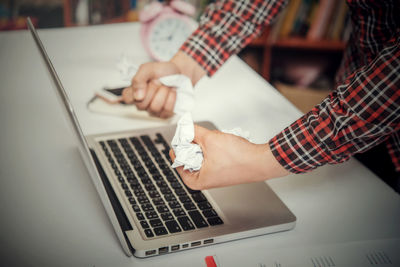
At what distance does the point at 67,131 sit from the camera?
3.15 ft

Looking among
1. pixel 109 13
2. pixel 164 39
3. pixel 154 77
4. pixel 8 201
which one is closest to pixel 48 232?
pixel 8 201

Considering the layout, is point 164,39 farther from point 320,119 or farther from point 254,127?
point 320,119

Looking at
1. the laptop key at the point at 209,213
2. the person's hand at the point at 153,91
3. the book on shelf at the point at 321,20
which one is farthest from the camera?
the book on shelf at the point at 321,20

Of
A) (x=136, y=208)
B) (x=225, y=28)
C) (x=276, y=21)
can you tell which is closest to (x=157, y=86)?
(x=225, y=28)

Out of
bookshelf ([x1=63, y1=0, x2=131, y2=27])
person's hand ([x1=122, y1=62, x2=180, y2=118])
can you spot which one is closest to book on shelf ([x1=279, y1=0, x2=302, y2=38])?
bookshelf ([x1=63, y1=0, x2=131, y2=27])

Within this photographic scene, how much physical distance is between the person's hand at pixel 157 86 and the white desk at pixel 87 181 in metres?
0.06

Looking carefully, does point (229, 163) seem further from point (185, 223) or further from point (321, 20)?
point (321, 20)

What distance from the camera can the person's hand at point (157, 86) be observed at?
3.14ft

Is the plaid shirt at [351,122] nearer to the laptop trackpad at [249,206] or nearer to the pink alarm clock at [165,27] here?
the laptop trackpad at [249,206]

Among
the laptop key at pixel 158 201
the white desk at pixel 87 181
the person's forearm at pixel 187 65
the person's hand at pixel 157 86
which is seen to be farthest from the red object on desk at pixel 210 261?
the person's forearm at pixel 187 65

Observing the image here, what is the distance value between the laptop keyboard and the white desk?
45 millimetres

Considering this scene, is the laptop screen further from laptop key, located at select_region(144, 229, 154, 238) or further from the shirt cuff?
the shirt cuff

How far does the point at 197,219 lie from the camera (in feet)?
2.30

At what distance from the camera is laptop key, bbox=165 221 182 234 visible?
2.22 ft
